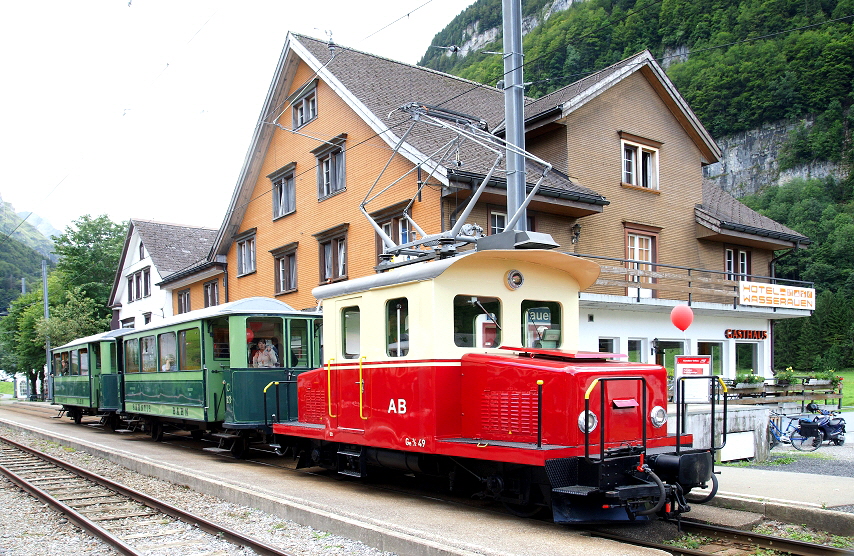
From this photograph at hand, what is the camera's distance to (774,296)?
75.4ft

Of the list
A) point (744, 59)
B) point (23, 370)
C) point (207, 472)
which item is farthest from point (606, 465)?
point (744, 59)

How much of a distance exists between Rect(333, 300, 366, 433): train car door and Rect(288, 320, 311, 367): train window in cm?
401

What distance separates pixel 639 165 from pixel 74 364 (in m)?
18.9

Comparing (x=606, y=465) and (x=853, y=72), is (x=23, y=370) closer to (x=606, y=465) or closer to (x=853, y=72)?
(x=606, y=465)

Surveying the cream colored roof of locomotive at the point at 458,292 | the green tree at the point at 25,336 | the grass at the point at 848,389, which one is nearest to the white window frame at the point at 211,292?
the green tree at the point at 25,336

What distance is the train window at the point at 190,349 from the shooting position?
45.3ft

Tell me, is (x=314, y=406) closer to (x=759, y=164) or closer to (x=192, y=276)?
(x=192, y=276)

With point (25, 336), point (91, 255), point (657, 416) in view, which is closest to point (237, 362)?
point (657, 416)

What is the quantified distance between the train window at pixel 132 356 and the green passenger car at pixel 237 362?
2754mm

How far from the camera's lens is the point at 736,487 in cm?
891

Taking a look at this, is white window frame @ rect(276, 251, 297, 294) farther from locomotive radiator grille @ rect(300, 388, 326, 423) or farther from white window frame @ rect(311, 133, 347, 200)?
locomotive radiator grille @ rect(300, 388, 326, 423)

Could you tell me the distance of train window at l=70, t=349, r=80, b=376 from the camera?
2384 centimetres

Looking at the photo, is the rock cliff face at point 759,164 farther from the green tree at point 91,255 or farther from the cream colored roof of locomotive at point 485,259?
the cream colored roof of locomotive at point 485,259

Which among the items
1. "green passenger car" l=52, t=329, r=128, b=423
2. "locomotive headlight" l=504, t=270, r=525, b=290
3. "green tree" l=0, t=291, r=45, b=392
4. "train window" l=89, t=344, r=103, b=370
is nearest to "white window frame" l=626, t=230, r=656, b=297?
"locomotive headlight" l=504, t=270, r=525, b=290
